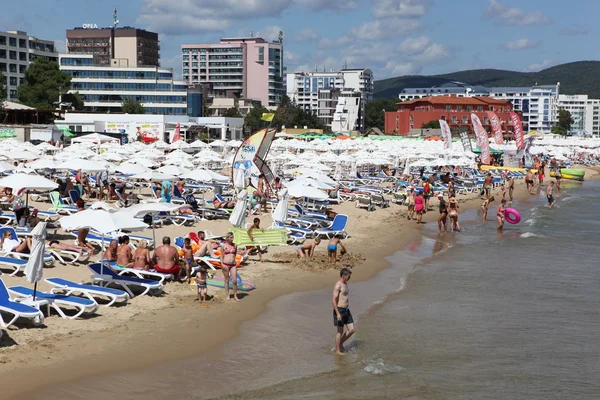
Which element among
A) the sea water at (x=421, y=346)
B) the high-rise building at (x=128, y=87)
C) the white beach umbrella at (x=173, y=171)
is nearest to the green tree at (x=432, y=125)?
the high-rise building at (x=128, y=87)

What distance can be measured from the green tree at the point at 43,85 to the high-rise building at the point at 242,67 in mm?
75390

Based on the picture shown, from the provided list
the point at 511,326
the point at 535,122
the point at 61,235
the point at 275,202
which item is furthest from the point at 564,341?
the point at 535,122

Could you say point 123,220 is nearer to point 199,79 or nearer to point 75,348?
point 75,348

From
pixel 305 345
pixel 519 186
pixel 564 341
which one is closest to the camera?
pixel 305 345

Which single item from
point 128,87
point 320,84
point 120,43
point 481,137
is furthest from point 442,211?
point 320,84

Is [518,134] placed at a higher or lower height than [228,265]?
higher

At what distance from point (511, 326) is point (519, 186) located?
36.7m

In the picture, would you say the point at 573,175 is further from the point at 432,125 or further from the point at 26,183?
the point at 432,125

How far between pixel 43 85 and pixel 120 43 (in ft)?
202

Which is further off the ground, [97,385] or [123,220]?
[123,220]

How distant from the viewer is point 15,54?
97.9 meters

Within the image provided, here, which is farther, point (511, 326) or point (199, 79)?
point (199, 79)

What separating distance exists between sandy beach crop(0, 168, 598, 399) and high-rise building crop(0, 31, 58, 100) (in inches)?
3441

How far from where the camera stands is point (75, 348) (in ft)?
32.7
